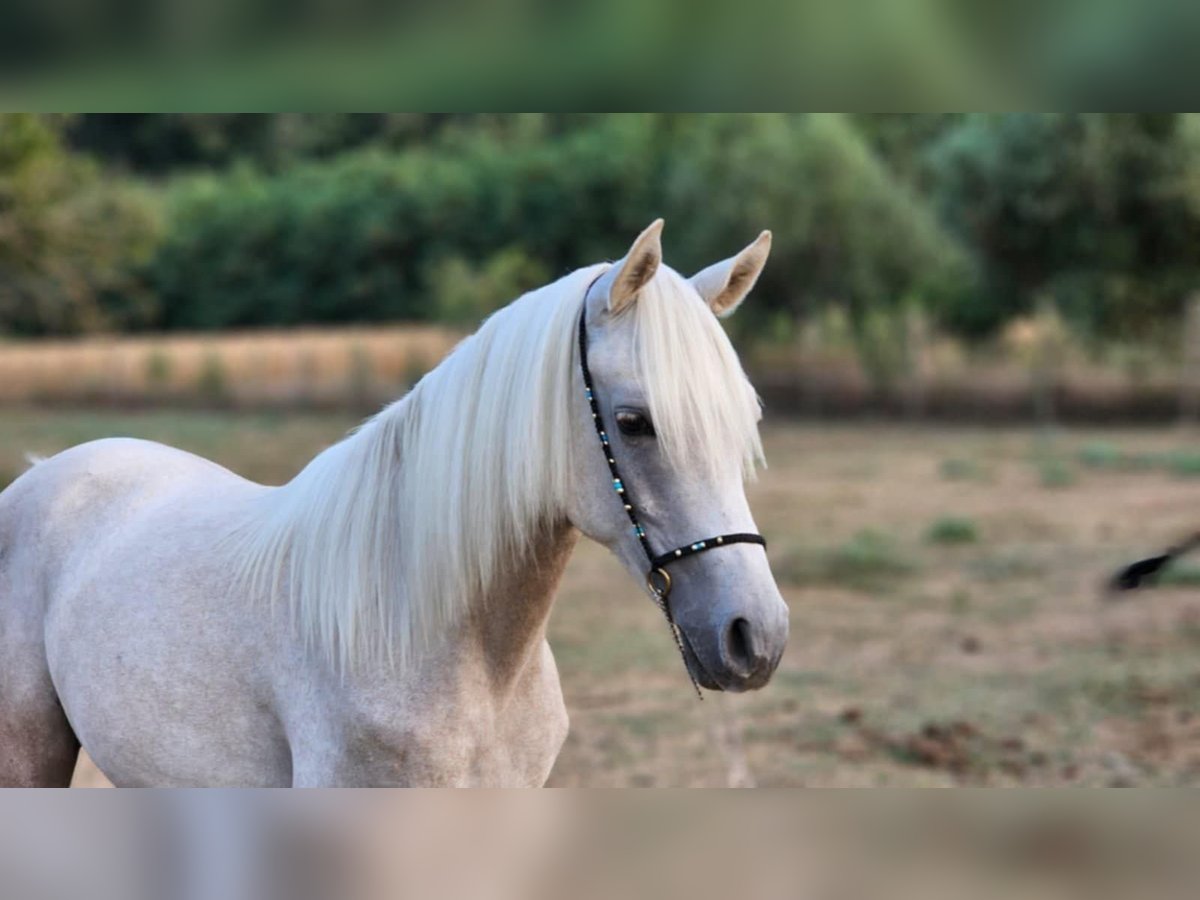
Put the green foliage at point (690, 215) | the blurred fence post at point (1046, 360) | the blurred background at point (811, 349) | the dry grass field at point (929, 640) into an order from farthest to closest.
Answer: the blurred fence post at point (1046, 360), the green foliage at point (690, 215), the blurred background at point (811, 349), the dry grass field at point (929, 640)

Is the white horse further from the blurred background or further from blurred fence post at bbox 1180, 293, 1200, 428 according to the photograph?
blurred fence post at bbox 1180, 293, 1200, 428

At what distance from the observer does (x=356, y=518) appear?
77.8 inches

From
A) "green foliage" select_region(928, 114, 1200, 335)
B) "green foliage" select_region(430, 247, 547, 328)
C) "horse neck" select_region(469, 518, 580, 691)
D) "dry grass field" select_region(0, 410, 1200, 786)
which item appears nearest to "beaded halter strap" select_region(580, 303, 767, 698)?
"horse neck" select_region(469, 518, 580, 691)

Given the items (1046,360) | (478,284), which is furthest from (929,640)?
(478,284)

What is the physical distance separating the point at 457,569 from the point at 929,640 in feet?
21.8

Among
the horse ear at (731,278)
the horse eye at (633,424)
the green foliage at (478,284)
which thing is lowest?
the horse eye at (633,424)

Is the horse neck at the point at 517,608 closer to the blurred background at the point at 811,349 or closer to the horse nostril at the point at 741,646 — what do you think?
the horse nostril at the point at 741,646

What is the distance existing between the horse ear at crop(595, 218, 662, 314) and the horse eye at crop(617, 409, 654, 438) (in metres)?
0.15

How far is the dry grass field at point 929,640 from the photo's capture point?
5.82 metres

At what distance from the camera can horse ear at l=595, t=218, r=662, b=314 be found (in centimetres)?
174

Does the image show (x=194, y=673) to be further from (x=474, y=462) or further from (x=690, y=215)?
(x=690, y=215)

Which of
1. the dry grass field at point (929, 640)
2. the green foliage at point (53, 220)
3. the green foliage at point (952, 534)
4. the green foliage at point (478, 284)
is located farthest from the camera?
the green foliage at point (478, 284)

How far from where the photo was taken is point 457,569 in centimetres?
187

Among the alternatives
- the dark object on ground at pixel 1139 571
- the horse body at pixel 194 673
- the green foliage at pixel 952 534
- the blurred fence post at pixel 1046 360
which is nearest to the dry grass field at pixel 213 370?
the blurred fence post at pixel 1046 360
